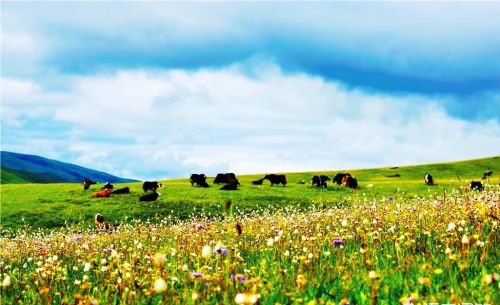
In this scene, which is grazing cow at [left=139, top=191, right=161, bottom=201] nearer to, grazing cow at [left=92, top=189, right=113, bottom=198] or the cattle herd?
the cattle herd

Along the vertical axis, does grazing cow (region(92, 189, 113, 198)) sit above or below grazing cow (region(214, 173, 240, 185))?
below

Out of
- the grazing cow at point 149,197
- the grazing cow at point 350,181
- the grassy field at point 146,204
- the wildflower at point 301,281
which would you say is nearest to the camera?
the wildflower at point 301,281

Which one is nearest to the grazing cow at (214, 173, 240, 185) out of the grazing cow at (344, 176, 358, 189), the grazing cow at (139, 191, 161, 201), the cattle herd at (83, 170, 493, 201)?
the cattle herd at (83, 170, 493, 201)

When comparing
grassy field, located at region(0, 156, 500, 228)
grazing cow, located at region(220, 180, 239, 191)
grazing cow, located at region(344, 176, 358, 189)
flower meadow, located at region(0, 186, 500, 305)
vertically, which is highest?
grazing cow, located at region(344, 176, 358, 189)

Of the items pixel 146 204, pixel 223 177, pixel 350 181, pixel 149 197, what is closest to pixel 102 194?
pixel 149 197

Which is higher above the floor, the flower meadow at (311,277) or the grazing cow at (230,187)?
the grazing cow at (230,187)

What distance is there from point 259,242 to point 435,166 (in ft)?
285

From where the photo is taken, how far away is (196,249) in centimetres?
1118

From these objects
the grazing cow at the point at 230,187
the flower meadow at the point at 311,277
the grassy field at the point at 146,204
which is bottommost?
the grassy field at the point at 146,204

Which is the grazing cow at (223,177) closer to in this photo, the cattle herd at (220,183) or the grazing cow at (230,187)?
the cattle herd at (220,183)

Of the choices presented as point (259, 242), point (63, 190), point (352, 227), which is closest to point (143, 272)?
point (259, 242)

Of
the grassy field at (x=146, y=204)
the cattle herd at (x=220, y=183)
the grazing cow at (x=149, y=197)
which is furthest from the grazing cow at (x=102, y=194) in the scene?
the grazing cow at (x=149, y=197)

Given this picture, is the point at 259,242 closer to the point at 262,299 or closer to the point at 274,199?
the point at 262,299

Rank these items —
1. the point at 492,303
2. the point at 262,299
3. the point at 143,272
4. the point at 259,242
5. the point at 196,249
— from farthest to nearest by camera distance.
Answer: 1. the point at 259,242
2. the point at 196,249
3. the point at 143,272
4. the point at 262,299
5. the point at 492,303
